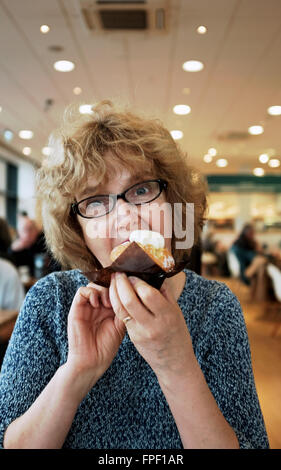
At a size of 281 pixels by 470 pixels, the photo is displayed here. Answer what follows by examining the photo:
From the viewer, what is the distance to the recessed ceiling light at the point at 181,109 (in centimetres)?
515

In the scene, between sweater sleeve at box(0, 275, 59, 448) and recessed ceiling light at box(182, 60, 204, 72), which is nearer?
sweater sleeve at box(0, 275, 59, 448)

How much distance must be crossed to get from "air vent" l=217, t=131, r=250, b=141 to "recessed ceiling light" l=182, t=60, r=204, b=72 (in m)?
2.78

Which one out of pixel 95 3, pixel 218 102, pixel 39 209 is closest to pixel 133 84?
pixel 218 102

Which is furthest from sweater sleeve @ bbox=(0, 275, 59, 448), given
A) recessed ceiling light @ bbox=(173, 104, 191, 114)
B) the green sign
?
the green sign

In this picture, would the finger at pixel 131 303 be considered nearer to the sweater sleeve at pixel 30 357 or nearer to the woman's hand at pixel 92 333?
the woman's hand at pixel 92 333

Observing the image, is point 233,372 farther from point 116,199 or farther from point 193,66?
point 193,66

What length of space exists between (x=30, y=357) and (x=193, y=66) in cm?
339

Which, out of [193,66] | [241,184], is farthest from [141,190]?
[241,184]

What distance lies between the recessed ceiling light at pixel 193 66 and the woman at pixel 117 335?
2.82 meters

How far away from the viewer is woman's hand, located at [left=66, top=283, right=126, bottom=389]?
755 millimetres

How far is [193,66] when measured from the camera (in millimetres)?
3625

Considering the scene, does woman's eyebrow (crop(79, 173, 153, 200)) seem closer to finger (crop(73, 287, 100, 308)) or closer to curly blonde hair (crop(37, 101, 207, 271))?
curly blonde hair (crop(37, 101, 207, 271))

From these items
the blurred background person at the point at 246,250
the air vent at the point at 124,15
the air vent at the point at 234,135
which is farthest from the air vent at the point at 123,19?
the blurred background person at the point at 246,250

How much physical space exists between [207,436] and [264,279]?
4995mm
